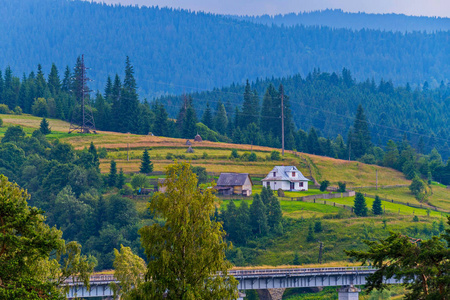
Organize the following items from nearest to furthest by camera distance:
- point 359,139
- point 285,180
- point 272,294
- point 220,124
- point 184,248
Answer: point 184,248
point 272,294
point 285,180
point 359,139
point 220,124

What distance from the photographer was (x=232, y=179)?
4985 inches

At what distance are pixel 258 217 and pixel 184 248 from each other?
8002 cm

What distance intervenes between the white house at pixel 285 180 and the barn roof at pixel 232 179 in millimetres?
6160

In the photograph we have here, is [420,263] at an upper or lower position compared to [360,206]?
upper

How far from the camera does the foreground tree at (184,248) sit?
32344mm

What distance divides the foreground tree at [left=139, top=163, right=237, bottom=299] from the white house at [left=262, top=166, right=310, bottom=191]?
3829 inches

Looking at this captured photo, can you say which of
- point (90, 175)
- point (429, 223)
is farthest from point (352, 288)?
point (90, 175)

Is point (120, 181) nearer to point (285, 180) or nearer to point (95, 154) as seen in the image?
point (95, 154)

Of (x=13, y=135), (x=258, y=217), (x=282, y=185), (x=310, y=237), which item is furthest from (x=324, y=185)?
(x=13, y=135)

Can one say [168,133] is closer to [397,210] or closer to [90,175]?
[90,175]

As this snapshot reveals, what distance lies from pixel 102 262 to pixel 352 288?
40332 millimetres

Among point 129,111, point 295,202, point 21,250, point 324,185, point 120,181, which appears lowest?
point 295,202

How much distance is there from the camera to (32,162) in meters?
134

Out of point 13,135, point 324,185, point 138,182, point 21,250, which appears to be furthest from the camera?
point 13,135
